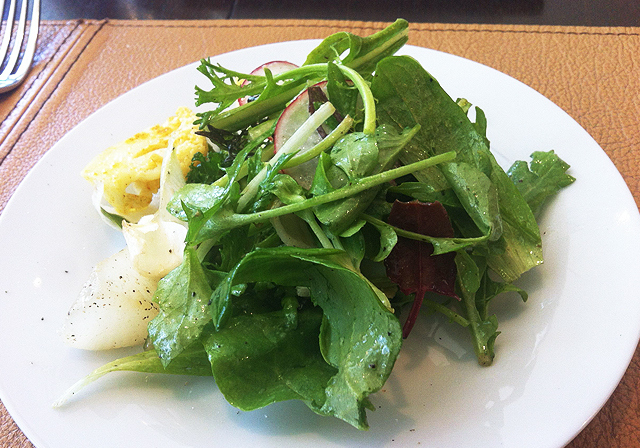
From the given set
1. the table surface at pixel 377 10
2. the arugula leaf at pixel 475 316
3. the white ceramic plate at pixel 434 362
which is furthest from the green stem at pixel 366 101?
the table surface at pixel 377 10

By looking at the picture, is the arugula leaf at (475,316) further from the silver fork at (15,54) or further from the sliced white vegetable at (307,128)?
the silver fork at (15,54)

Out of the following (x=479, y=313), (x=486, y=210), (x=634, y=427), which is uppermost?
(x=486, y=210)

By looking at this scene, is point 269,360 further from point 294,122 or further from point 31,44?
point 31,44

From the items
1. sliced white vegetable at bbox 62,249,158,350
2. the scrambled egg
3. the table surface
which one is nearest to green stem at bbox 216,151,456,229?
sliced white vegetable at bbox 62,249,158,350

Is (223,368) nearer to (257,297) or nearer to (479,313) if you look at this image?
(257,297)

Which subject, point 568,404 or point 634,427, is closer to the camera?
point 568,404

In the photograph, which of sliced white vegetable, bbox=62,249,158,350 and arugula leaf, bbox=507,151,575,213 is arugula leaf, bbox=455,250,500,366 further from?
sliced white vegetable, bbox=62,249,158,350

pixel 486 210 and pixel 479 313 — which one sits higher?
pixel 486 210

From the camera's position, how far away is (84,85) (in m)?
1.60

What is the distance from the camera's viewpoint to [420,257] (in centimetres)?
76

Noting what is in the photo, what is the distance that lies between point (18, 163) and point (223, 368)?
3.60 ft

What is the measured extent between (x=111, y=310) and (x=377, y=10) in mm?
1508

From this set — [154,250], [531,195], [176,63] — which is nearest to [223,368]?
[154,250]

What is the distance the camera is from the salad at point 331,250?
684mm
